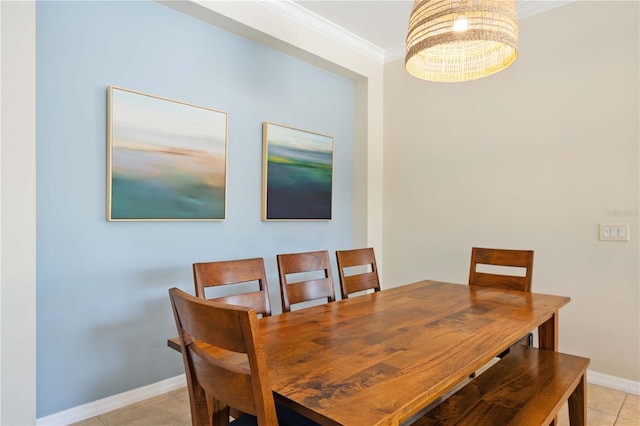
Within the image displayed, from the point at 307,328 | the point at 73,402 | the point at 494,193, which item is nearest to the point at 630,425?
the point at 494,193

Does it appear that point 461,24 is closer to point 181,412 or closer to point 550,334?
point 550,334

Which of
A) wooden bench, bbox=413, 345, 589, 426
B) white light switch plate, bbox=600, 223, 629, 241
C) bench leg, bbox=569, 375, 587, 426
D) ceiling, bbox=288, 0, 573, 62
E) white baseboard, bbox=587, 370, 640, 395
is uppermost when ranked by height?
ceiling, bbox=288, 0, 573, 62

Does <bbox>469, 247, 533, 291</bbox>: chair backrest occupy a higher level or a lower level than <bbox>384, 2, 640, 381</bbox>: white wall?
lower

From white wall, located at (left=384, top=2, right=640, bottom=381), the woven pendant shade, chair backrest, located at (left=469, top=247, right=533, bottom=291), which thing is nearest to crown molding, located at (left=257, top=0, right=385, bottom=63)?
white wall, located at (left=384, top=2, right=640, bottom=381)

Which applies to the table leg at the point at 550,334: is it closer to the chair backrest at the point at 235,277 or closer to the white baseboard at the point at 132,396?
the white baseboard at the point at 132,396

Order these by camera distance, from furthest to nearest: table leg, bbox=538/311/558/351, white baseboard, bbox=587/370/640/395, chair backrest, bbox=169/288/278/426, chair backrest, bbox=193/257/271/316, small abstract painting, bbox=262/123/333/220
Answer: small abstract painting, bbox=262/123/333/220 → white baseboard, bbox=587/370/640/395 → table leg, bbox=538/311/558/351 → chair backrest, bbox=193/257/271/316 → chair backrest, bbox=169/288/278/426

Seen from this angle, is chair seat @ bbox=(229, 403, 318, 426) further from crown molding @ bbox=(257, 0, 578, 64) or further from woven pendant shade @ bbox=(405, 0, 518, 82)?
crown molding @ bbox=(257, 0, 578, 64)

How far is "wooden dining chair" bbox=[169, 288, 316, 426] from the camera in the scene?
2.84 ft

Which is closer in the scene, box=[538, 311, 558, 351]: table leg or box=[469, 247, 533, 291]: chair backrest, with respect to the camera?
box=[538, 311, 558, 351]: table leg

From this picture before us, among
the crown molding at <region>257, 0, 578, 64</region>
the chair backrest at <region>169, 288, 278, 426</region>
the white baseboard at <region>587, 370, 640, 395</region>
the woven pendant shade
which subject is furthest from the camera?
the crown molding at <region>257, 0, 578, 64</region>

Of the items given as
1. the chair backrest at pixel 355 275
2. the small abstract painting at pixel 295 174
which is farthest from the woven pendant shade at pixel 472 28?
the small abstract painting at pixel 295 174

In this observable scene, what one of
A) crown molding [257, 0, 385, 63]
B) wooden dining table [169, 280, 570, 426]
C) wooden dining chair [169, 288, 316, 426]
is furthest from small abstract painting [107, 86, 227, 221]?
wooden dining chair [169, 288, 316, 426]

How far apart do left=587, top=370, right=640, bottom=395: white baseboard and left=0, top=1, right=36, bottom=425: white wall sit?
11.1ft

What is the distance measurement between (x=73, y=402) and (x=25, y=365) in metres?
0.42
